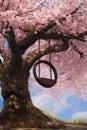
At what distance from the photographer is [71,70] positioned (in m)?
26.4

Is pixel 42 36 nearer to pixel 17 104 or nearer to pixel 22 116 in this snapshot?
pixel 17 104

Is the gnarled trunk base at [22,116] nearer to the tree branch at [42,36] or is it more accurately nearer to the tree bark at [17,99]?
the tree bark at [17,99]

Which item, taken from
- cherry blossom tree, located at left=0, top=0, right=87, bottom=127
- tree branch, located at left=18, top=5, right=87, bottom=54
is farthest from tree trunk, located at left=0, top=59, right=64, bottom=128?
tree branch, located at left=18, top=5, right=87, bottom=54

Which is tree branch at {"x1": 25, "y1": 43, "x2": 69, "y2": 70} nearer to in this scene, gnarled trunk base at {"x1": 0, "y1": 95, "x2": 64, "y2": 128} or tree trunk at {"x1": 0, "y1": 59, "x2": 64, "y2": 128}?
tree trunk at {"x1": 0, "y1": 59, "x2": 64, "y2": 128}

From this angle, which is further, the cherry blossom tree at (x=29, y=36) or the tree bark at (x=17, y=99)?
the tree bark at (x=17, y=99)

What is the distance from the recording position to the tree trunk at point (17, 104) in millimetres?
20281

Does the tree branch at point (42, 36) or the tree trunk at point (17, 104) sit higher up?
the tree branch at point (42, 36)

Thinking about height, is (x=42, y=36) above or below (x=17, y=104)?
above

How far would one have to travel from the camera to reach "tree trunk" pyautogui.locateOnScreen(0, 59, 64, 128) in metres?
20.3

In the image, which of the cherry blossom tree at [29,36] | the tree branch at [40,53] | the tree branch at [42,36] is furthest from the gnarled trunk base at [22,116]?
the tree branch at [42,36]

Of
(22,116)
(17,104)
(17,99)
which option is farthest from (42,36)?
(22,116)

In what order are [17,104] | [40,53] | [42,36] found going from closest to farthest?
1. [17,104]
2. [42,36]
3. [40,53]

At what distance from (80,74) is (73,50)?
2.08 m

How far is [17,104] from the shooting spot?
67.5 ft
